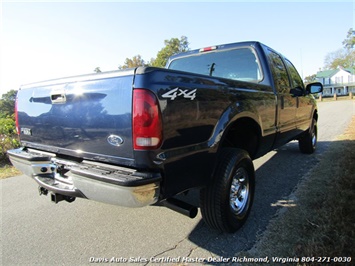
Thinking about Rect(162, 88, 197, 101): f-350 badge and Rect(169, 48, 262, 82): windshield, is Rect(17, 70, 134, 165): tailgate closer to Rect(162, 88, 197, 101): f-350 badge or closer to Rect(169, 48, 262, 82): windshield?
Rect(162, 88, 197, 101): f-350 badge

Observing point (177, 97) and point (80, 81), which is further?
point (80, 81)

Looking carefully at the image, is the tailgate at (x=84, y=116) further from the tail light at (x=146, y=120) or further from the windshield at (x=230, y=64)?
the windshield at (x=230, y=64)

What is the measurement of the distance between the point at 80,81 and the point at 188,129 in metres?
1.04

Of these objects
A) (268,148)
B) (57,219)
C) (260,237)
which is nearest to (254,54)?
(268,148)

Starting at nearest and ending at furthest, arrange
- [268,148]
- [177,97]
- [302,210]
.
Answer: [177,97] → [302,210] → [268,148]

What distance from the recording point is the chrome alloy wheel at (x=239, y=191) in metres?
2.69

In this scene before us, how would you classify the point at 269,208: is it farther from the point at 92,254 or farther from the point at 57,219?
the point at 57,219

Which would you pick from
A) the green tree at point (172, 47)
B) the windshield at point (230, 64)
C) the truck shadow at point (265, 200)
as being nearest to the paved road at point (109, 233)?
the truck shadow at point (265, 200)

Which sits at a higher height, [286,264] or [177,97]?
[177,97]

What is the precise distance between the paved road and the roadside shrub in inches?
115

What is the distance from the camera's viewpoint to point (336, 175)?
404cm

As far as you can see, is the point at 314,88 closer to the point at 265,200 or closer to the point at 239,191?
the point at 265,200

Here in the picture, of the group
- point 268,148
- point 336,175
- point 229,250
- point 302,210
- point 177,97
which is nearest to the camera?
point 177,97

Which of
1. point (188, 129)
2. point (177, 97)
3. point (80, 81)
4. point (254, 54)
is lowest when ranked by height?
point (188, 129)
